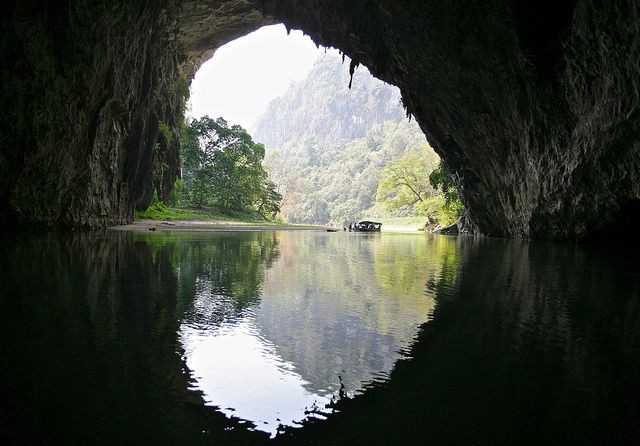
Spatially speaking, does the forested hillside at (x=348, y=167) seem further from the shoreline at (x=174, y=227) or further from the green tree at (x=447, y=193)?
the shoreline at (x=174, y=227)

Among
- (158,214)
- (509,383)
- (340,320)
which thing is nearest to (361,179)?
(158,214)

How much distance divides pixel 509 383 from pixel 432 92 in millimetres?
19348

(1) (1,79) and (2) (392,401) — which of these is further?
(1) (1,79)

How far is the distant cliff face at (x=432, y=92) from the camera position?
11.4 m

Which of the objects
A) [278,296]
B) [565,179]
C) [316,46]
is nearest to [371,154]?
[316,46]

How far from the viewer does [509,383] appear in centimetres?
206

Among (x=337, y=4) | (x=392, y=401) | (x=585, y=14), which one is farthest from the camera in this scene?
(x=337, y=4)

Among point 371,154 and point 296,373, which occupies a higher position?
point 371,154

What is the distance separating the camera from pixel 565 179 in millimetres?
14578

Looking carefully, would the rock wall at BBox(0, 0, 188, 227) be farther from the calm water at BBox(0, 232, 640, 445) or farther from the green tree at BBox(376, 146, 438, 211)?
the green tree at BBox(376, 146, 438, 211)

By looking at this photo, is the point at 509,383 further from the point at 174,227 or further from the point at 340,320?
the point at 174,227

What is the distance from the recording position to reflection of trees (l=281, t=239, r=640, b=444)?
1587 millimetres

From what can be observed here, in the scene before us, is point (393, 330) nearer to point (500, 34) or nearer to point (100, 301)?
point (100, 301)

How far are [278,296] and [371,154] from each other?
11619cm
